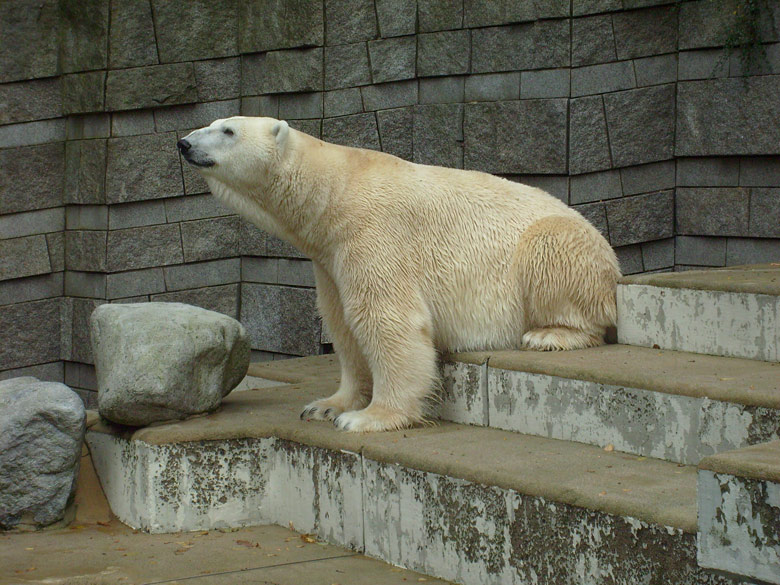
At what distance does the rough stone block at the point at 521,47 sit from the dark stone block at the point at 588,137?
28cm

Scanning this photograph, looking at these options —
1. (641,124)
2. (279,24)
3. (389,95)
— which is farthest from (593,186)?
(279,24)

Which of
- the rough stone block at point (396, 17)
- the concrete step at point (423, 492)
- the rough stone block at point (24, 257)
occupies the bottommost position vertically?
the concrete step at point (423, 492)

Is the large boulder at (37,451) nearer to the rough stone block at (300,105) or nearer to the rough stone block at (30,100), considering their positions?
the rough stone block at (300,105)

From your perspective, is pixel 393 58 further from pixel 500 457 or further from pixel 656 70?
pixel 500 457

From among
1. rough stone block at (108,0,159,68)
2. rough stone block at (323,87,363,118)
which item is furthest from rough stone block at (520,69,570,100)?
rough stone block at (108,0,159,68)

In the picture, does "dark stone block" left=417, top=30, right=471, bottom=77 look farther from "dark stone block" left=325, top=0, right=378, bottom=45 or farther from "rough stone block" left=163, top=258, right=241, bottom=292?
"rough stone block" left=163, top=258, right=241, bottom=292

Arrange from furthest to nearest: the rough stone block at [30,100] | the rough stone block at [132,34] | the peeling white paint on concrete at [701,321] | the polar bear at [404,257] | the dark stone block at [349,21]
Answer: the rough stone block at [30,100]
the rough stone block at [132,34]
the dark stone block at [349,21]
the polar bear at [404,257]
the peeling white paint on concrete at [701,321]

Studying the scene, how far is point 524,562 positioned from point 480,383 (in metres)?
1.15

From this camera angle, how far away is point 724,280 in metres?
4.49

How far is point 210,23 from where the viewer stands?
7973 millimetres

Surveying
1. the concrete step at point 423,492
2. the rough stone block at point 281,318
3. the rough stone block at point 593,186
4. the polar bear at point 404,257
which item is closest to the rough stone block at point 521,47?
the rough stone block at point 593,186

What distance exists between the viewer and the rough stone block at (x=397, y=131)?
7.10 meters

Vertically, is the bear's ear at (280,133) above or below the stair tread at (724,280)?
above

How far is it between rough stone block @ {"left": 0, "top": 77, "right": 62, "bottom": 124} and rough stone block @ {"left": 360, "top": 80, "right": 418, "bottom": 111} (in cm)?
255
